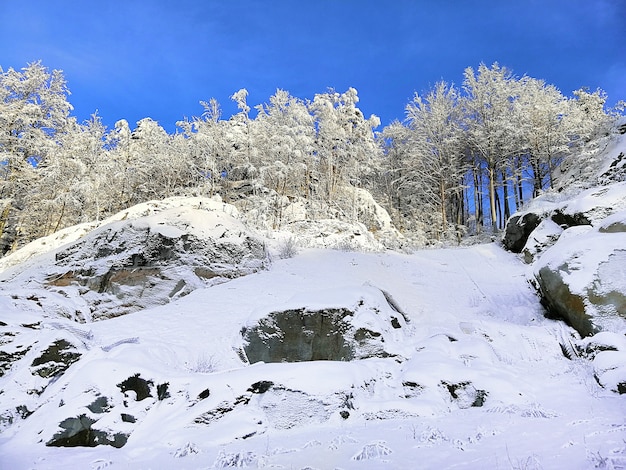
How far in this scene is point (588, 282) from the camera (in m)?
7.31

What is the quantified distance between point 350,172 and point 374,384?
2489 cm

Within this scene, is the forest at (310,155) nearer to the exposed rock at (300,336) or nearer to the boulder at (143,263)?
the boulder at (143,263)

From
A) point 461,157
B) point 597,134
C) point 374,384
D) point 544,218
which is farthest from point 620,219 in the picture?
point 461,157

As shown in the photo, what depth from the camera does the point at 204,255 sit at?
458 inches

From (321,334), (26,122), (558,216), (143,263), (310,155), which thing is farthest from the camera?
(310,155)

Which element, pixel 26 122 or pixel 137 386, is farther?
pixel 26 122

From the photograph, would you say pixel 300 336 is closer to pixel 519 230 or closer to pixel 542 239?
pixel 542 239

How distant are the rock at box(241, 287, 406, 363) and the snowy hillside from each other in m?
0.02

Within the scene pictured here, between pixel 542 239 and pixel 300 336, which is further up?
pixel 542 239

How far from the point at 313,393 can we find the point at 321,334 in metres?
2.35

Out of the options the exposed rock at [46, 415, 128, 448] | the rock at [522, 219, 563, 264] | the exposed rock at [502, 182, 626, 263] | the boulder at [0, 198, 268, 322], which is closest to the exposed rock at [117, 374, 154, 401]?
the exposed rock at [46, 415, 128, 448]

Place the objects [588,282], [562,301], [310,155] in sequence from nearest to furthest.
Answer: [588,282]
[562,301]
[310,155]

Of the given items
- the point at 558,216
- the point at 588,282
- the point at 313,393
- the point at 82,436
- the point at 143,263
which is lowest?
the point at 82,436

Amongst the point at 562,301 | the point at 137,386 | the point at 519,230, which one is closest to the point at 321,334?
the point at 137,386
